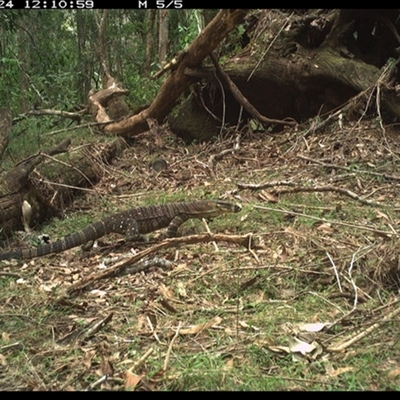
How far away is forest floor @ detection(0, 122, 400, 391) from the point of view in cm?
279

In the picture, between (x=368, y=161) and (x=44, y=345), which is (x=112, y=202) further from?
(x=44, y=345)

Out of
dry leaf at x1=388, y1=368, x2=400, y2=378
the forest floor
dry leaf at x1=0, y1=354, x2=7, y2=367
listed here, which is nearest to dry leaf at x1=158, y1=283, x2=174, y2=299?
the forest floor

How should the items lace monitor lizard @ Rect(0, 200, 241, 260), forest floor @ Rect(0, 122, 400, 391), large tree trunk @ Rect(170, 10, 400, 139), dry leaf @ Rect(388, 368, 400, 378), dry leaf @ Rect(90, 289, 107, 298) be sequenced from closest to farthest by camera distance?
dry leaf @ Rect(388, 368, 400, 378)
forest floor @ Rect(0, 122, 400, 391)
dry leaf @ Rect(90, 289, 107, 298)
lace monitor lizard @ Rect(0, 200, 241, 260)
large tree trunk @ Rect(170, 10, 400, 139)

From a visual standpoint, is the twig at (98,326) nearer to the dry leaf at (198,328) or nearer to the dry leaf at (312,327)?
the dry leaf at (198,328)

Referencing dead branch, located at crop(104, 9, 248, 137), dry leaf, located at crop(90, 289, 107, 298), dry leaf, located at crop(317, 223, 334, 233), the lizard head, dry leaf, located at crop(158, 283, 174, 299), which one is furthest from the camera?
dead branch, located at crop(104, 9, 248, 137)

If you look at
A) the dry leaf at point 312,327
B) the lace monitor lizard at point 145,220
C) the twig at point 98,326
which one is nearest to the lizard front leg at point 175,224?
the lace monitor lizard at point 145,220

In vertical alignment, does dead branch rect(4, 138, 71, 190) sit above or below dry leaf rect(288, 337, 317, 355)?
above

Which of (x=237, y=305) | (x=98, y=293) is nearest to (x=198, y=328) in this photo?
(x=237, y=305)

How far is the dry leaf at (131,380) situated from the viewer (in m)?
2.67

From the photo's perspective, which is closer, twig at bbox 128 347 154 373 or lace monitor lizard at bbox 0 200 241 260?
twig at bbox 128 347 154 373

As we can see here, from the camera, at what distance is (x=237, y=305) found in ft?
11.9

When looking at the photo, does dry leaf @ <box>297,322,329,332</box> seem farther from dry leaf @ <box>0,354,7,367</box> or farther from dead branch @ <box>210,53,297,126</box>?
dead branch @ <box>210,53,297,126</box>

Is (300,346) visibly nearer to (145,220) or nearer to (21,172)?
(145,220)

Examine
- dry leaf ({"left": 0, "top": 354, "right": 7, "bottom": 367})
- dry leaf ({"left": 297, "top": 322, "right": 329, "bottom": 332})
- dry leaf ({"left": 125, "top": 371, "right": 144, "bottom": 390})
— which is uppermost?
dry leaf ({"left": 125, "top": 371, "right": 144, "bottom": 390})
